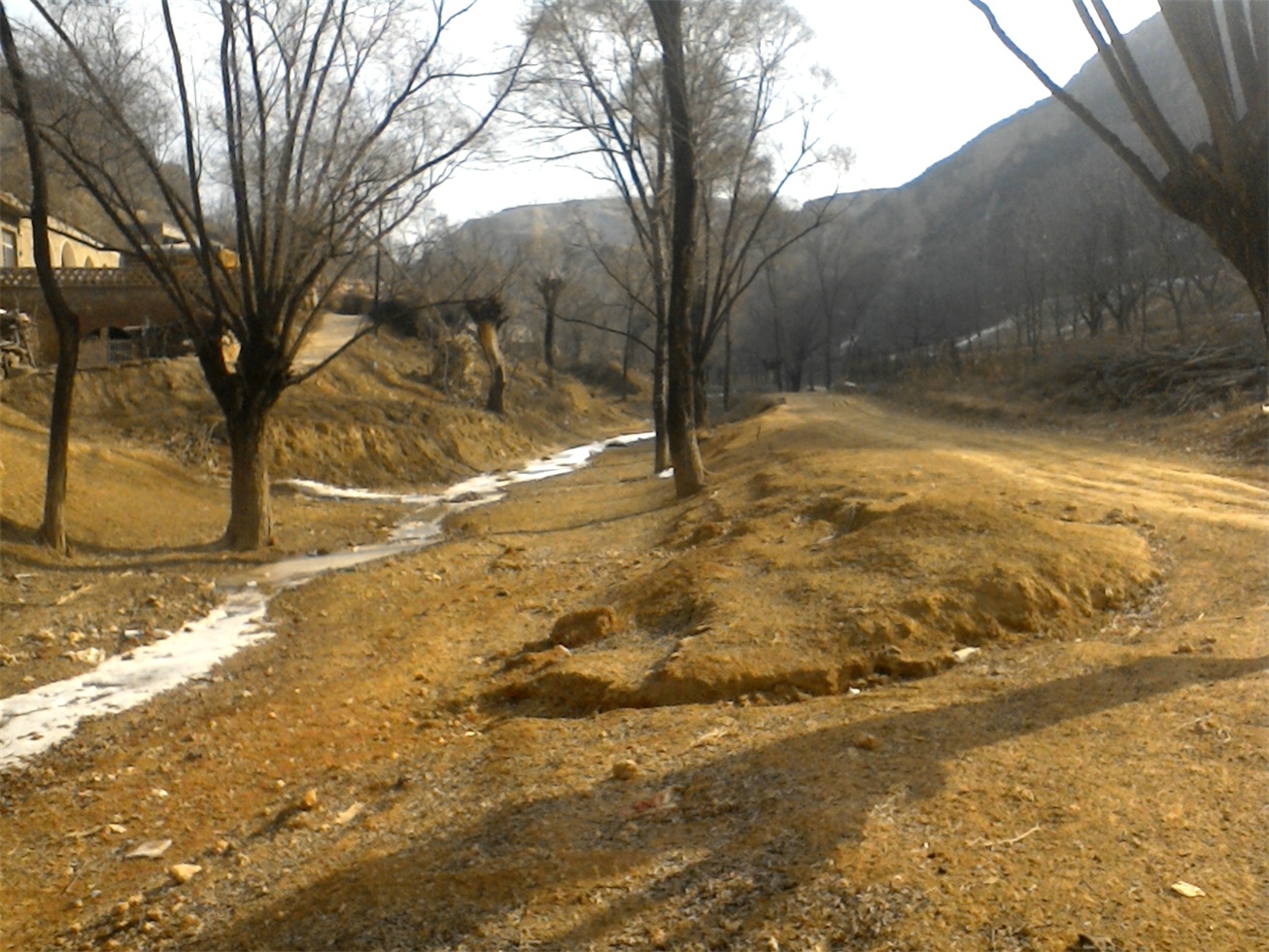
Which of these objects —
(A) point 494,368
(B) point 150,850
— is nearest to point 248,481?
(B) point 150,850

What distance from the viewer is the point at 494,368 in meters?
34.1

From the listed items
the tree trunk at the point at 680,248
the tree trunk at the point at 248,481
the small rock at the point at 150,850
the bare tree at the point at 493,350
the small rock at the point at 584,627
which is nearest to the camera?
the small rock at the point at 150,850

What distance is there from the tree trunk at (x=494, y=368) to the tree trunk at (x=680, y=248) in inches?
737

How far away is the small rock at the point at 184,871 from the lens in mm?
4441

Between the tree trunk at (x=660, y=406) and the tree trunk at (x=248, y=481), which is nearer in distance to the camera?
the tree trunk at (x=248, y=481)

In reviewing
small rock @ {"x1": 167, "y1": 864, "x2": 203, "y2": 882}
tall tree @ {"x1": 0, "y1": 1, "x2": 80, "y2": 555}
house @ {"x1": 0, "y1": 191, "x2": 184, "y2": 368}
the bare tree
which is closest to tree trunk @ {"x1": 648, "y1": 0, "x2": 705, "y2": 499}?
tall tree @ {"x1": 0, "y1": 1, "x2": 80, "y2": 555}

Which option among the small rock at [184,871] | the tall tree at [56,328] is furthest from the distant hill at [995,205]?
the small rock at [184,871]

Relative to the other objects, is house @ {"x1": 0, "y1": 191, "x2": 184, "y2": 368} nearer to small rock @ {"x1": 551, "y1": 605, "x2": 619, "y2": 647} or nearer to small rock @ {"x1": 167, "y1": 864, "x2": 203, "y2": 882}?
small rock @ {"x1": 551, "y1": 605, "x2": 619, "y2": 647}

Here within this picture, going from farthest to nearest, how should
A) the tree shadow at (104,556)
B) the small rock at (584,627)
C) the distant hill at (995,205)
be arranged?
the distant hill at (995,205), the tree shadow at (104,556), the small rock at (584,627)

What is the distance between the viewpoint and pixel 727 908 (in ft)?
11.2

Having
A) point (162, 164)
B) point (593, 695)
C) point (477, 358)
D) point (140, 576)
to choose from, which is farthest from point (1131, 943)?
point (477, 358)

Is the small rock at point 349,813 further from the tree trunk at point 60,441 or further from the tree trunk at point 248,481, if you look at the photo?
the tree trunk at point 248,481

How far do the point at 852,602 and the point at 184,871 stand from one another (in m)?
4.02

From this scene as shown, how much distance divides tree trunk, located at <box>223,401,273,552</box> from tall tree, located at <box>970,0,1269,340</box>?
9.80 m
